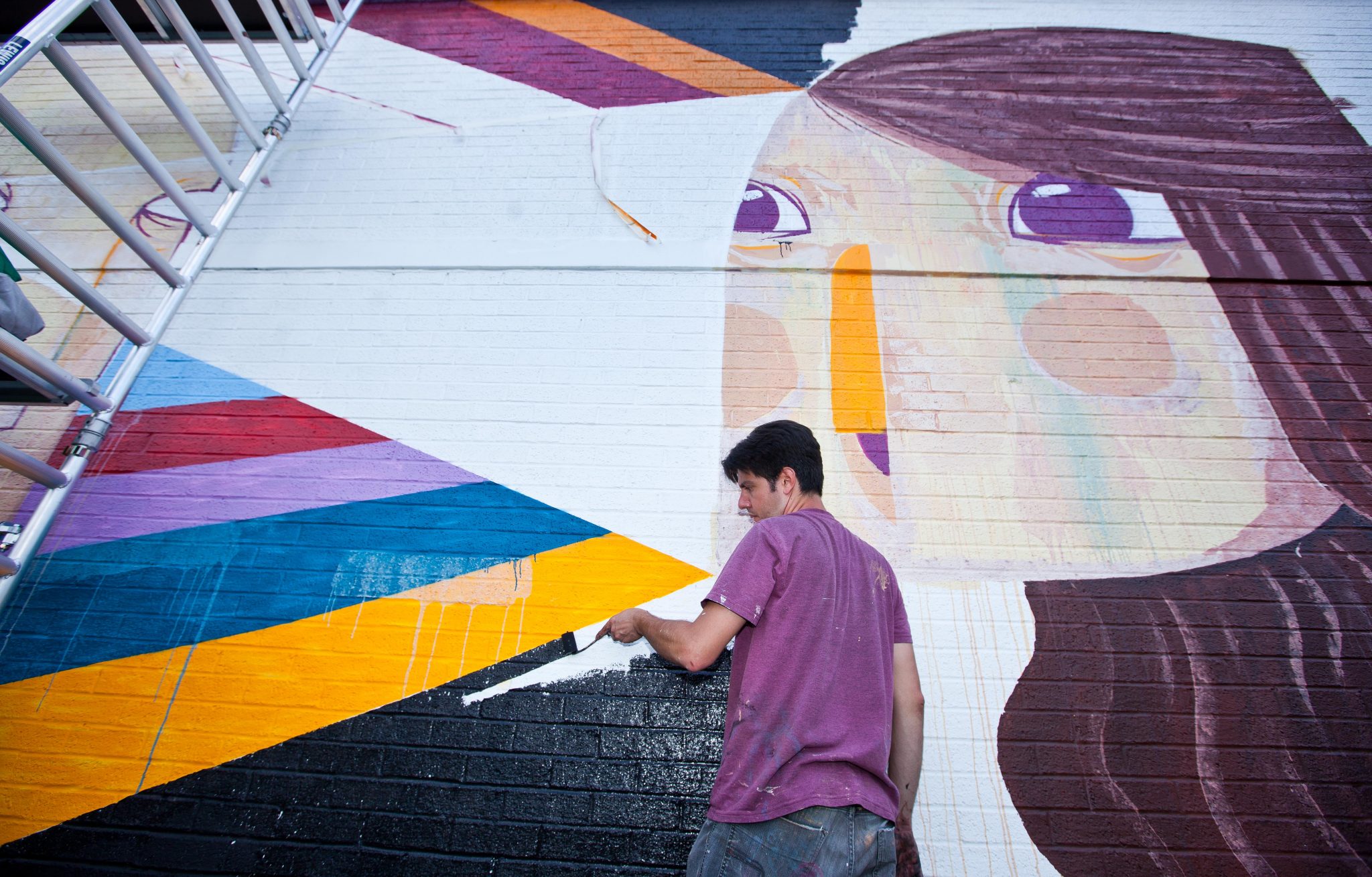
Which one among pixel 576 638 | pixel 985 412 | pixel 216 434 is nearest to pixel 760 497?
pixel 576 638

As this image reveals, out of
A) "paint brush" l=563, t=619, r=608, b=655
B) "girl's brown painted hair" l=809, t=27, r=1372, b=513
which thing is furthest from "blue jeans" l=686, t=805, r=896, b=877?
"girl's brown painted hair" l=809, t=27, r=1372, b=513

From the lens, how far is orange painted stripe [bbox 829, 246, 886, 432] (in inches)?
109

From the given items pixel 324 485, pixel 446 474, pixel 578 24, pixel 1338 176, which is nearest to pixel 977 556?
pixel 446 474

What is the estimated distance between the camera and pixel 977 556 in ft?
8.21

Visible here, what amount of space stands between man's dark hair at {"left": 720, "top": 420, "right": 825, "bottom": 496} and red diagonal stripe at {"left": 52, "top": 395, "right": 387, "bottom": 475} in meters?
1.62

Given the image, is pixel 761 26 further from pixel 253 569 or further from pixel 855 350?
pixel 253 569

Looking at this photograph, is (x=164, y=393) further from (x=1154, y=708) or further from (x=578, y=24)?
(x=1154, y=708)

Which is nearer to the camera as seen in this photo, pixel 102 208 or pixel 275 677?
pixel 275 677

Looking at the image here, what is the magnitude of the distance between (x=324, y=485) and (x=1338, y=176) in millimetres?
5117

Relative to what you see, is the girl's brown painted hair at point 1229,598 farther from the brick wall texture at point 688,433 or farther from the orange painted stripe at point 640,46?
the orange painted stripe at point 640,46

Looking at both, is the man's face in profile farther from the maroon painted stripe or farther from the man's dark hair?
the maroon painted stripe

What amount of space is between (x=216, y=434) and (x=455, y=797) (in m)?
1.85

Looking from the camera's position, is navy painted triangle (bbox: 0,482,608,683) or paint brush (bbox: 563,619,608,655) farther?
navy painted triangle (bbox: 0,482,608,683)

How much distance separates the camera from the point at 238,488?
2721 mm
